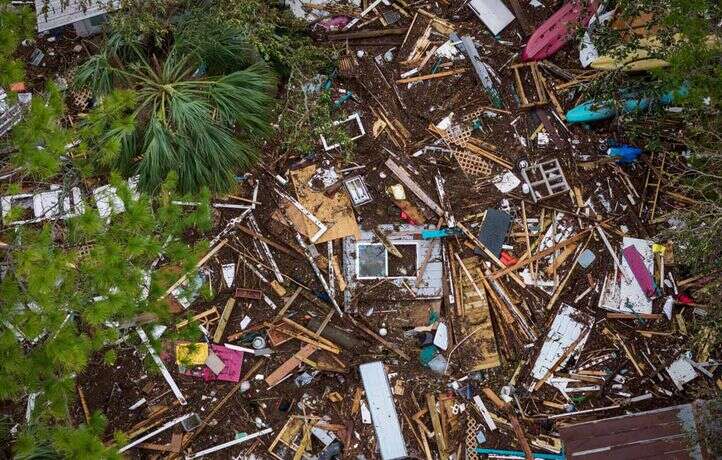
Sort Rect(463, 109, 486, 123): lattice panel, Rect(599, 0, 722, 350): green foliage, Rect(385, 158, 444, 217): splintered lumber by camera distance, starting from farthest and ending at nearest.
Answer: Rect(463, 109, 486, 123): lattice panel, Rect(385, 158, 444, 217): splintered lumber, Rect(599, 0, 722, 350): green foliage

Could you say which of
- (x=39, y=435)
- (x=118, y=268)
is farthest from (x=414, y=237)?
(x=39, y=435)

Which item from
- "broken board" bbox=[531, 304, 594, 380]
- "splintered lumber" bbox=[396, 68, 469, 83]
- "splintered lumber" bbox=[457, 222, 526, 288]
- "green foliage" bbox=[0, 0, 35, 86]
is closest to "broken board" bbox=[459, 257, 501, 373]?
"splintered lumber" bbox=[457, 222, 526, 288]

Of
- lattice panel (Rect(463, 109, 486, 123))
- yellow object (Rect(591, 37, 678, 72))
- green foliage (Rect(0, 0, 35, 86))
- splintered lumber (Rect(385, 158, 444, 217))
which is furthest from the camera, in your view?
lattice panel (Rect(463, 109, 486, 123))

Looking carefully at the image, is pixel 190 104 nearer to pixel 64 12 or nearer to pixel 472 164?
pixel 64 12

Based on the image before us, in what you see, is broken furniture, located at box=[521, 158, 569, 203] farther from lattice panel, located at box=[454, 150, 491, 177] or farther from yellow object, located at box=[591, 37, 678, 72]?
yellow object, located at box=[591, 37, 678, 72]

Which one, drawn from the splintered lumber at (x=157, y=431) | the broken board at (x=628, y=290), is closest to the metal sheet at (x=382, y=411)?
the splintered lumber at (x=157, y=431)

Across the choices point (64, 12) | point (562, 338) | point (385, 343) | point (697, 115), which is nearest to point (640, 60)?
point (697, 115)
